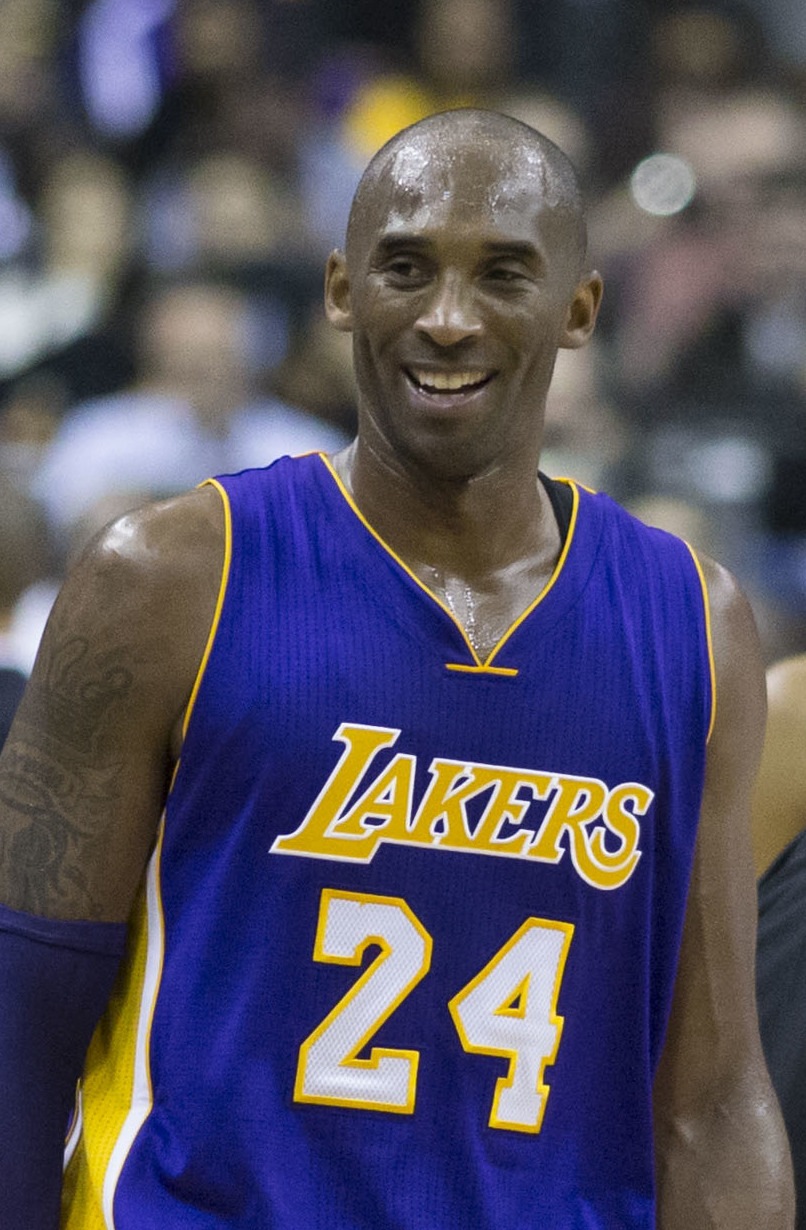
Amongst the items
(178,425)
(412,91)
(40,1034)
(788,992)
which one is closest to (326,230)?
(412,91)

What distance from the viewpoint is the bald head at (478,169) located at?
Answer: 7.11ft

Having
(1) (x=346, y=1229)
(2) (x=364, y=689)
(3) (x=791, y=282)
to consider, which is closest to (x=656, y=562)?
(2) (x=364, y=689)

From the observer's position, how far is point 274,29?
8.97 meters

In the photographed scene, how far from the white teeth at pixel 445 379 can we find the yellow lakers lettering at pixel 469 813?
1.26 ft

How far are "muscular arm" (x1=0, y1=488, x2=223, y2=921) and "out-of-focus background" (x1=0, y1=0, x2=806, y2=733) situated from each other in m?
3.64

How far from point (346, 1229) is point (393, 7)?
25.5 feet

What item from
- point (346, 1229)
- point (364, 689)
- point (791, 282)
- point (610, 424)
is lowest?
point (346, 1229)

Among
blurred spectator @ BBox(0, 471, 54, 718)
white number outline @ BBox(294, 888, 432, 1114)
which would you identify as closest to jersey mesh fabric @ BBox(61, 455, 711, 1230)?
white number outline @ BBox(294, 888, 432, 1114)

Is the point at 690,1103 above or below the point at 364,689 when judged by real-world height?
below

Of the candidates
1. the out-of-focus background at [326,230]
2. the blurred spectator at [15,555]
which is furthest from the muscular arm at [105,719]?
the out-of-focus background at [326,230]

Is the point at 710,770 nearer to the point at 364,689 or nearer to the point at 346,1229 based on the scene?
the point at 364,689

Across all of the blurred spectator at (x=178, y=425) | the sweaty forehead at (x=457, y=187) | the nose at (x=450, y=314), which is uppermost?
the blurred spectator at (x=178, y=425)

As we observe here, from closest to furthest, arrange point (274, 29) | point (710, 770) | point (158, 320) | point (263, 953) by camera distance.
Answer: point (263, 953) < point (710, 770) < point (158, 320) < point (274, 29)

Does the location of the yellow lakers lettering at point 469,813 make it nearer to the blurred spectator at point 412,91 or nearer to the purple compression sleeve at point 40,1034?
the purple compression sleeve at point 40,1034
